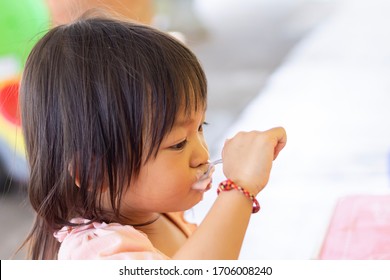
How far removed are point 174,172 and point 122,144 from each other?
0.07 meters

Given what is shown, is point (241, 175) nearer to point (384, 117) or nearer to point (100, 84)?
point (100, 84)

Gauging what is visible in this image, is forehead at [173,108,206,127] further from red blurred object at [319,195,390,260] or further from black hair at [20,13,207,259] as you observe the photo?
red blurred object at [319,195,390,260]

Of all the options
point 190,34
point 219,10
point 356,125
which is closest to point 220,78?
point 190,34

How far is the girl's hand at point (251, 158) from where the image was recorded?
69 cm

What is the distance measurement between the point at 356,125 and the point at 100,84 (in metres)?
1.33

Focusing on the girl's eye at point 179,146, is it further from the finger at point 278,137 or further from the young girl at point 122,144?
the finger at point 278,137

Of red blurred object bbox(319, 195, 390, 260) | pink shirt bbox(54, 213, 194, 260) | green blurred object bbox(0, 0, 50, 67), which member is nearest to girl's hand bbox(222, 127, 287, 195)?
pink shirt bbox(54, 213, 194, 260)

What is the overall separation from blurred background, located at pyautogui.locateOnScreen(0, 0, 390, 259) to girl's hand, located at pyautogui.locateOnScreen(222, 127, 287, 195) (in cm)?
48

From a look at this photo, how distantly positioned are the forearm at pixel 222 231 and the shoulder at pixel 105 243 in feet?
0.15

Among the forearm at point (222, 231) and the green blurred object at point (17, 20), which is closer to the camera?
the forearm at point (222, 231)

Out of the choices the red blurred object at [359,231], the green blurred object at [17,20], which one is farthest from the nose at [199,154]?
the green blurred object at [17,20]

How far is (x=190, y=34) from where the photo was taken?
2191mm

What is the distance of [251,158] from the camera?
692mm

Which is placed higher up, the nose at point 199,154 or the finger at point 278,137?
the finger at point 278,137
